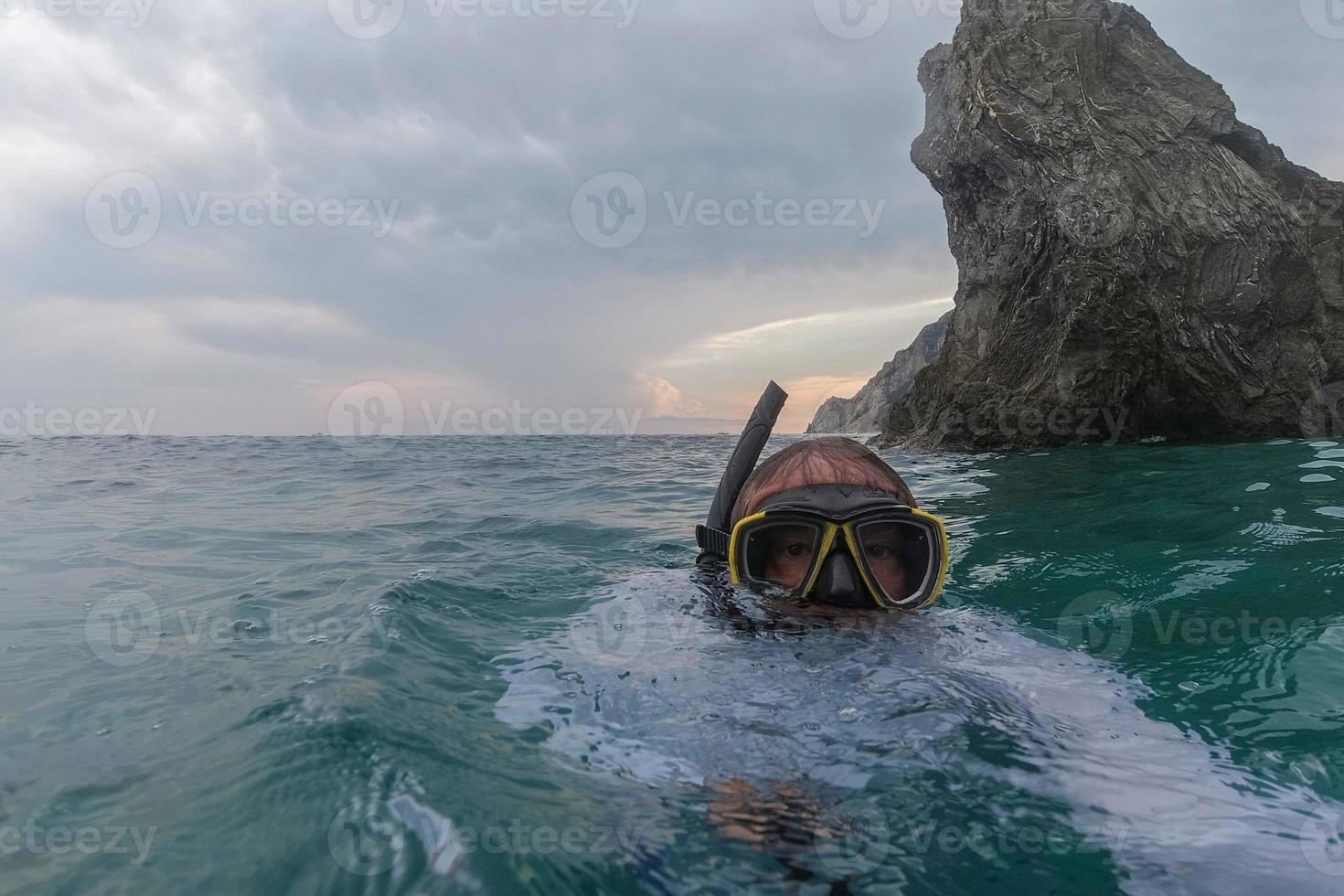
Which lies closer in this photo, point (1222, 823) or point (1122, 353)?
point (1222, 823)

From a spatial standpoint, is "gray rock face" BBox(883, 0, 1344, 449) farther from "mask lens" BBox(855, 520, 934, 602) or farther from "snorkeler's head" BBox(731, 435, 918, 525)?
"mask lens" BBox(855, 520, 934, 602)

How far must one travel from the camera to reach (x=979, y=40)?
55.0 feet

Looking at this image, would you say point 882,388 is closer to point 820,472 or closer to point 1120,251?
point 1120,251

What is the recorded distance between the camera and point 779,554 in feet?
9.53

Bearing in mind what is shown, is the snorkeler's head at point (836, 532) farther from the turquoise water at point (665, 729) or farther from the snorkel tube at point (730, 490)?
the snorkel tube at point (730, 490)

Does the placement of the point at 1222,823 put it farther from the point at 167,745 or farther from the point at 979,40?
the point at 979,40

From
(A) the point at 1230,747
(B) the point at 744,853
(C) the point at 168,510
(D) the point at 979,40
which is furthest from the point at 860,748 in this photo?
(D) the point at 979,40

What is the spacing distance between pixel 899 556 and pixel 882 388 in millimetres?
98300

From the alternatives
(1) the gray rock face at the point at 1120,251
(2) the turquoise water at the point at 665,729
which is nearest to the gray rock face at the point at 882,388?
(1) the gray rock face at the point at 1120,251

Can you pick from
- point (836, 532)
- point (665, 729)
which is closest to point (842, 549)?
point (836, 532)

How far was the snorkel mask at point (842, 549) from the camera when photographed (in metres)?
2.69

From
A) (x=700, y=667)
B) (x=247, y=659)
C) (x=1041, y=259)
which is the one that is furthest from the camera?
(x=1041, y=259)

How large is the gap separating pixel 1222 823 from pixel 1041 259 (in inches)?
631

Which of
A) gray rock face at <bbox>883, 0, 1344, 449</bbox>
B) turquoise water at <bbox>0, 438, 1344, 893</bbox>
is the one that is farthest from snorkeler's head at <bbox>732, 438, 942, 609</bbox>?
gray rock face at <bbox>883, 0, 1344, 449</bbox>
